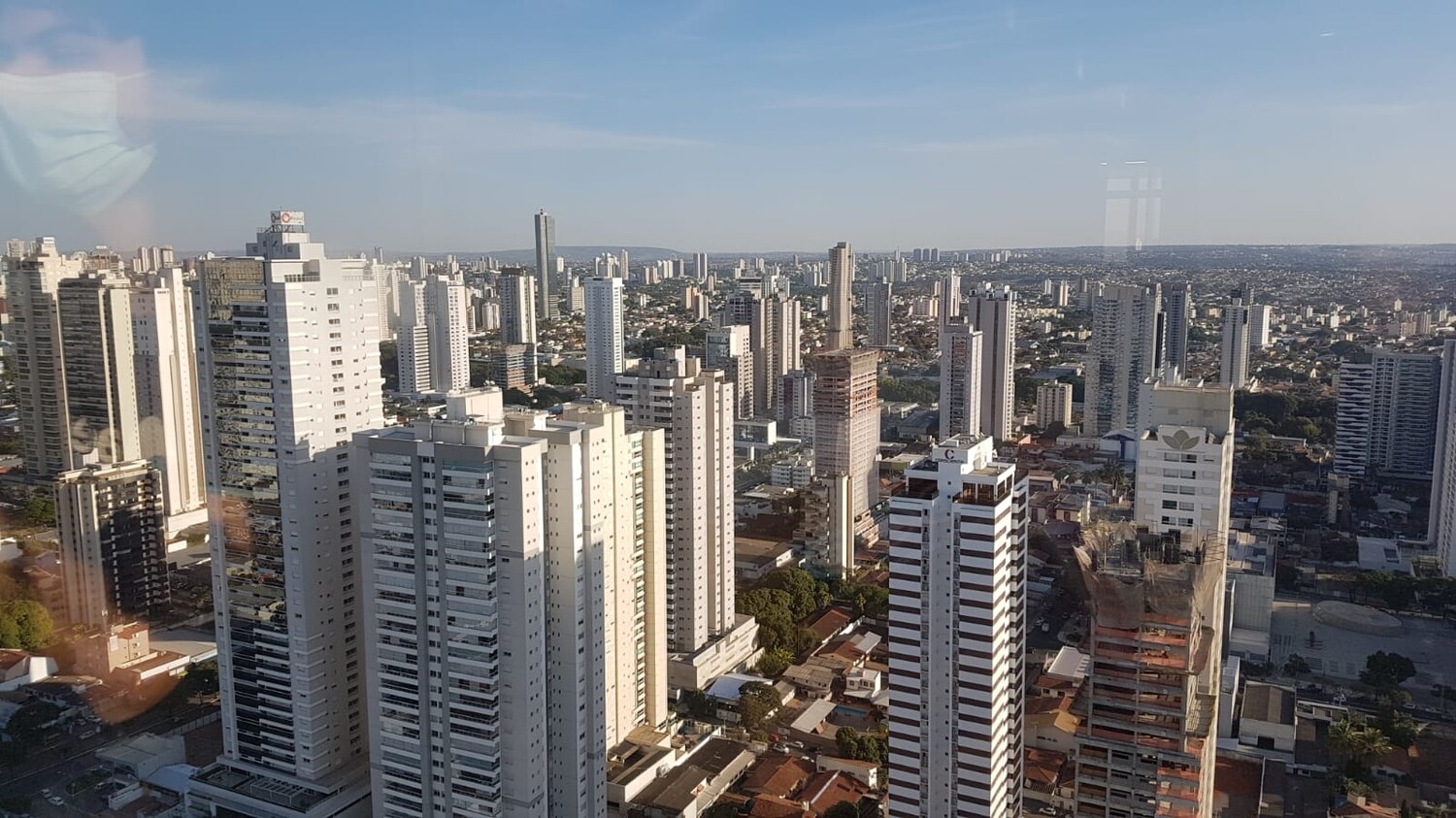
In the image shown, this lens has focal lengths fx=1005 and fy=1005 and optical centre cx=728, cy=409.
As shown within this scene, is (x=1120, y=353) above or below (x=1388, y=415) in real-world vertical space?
above

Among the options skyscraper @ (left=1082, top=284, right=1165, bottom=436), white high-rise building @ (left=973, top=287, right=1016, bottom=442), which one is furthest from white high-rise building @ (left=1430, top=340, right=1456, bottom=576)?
white high-rise building @ (left=973, top=287, right=1016, bottom=442)

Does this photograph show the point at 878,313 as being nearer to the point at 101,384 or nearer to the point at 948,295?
the point at 948,295

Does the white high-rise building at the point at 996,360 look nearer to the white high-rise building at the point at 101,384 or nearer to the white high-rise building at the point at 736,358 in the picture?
the white high-rise building at the point at 736,358

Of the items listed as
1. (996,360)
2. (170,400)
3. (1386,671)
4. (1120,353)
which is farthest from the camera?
(996,360)

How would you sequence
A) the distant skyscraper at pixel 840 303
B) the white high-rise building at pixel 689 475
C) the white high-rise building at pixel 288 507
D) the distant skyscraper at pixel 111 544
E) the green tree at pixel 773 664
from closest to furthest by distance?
the white high-rise building at pixel 288 507 → the white high-rise building at pixel 689 475 → the green tree at pixel 773 664 → the distant skyscraper at pixel 111 544 → the distant skyscraper at pixel 840 303

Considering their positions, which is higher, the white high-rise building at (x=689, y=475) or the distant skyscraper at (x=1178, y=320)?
the distant skyscraper at (x=1178, y=320)

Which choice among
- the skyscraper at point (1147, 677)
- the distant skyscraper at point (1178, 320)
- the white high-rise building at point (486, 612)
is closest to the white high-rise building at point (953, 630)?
the skyscraper at point (1147, 677)

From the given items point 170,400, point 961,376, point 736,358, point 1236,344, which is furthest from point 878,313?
point 170,400

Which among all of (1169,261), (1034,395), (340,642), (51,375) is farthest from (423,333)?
(1169,261)
